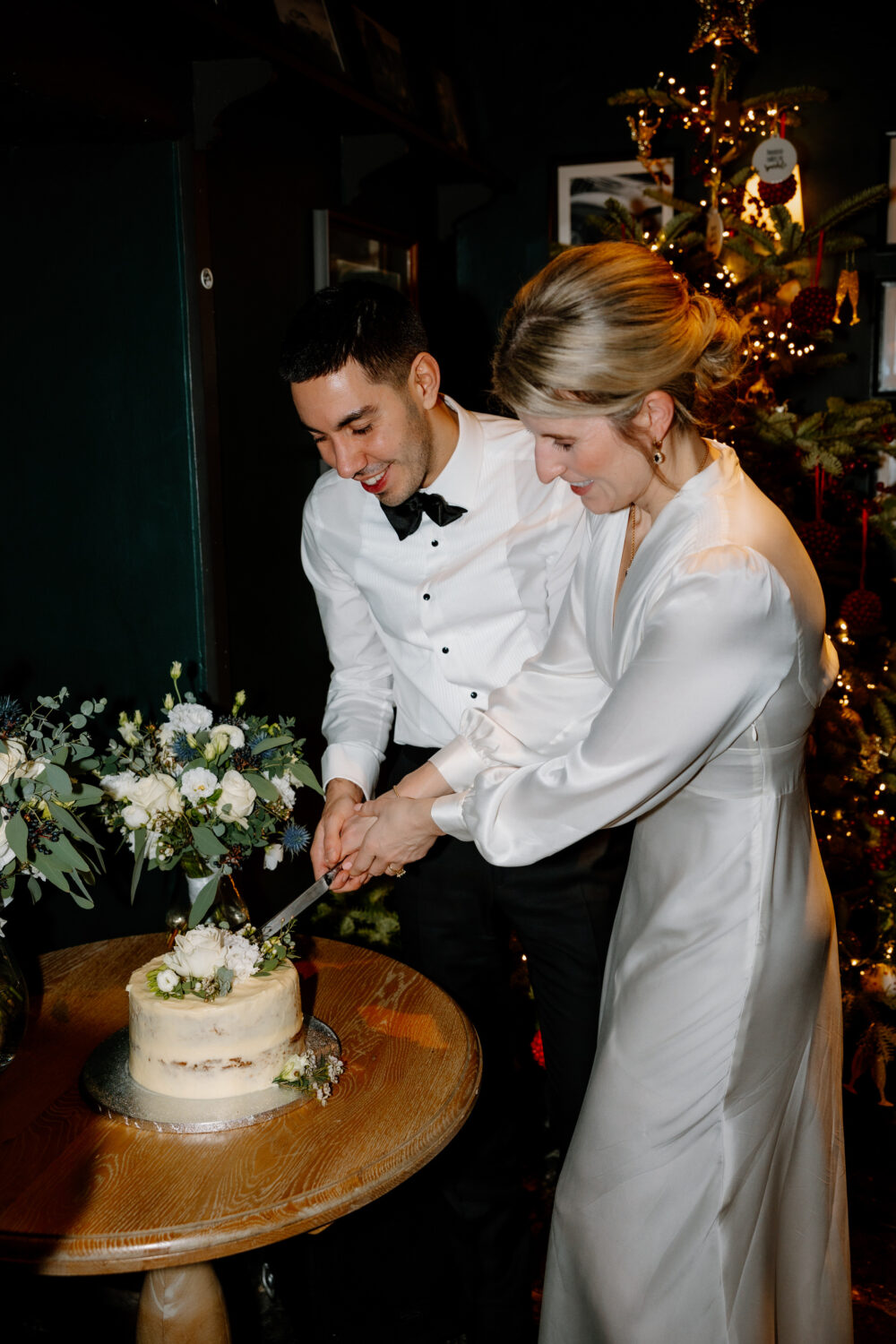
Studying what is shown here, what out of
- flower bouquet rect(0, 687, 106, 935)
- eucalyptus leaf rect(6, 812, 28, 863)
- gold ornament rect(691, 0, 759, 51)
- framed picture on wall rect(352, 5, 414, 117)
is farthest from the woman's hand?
gold ornament rect(691, 0, 759, 51)

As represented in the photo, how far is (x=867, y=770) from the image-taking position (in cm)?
297

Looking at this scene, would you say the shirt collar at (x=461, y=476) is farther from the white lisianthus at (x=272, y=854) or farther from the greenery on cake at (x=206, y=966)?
the greenery on cake at (x=206, y=966)

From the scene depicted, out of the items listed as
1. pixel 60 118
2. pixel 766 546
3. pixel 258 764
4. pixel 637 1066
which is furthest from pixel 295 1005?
pixel 60 118

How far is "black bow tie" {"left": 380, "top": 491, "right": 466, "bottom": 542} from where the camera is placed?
2.11m

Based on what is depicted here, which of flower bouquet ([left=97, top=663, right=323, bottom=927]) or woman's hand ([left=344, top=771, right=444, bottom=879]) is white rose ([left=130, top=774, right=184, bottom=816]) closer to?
flower bouquet ([left=97, top=663, right=323, bottom=927])

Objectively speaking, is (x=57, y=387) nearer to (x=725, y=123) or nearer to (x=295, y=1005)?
(x=295, y=1005)

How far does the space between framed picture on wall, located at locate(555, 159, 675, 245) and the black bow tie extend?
2115 millimetres

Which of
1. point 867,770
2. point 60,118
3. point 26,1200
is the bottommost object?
point 867,770

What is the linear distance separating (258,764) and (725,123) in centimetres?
233

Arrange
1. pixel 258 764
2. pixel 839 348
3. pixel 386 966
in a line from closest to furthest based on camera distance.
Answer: pixel 258 764 < pixel 386 966 < pixel 839 348

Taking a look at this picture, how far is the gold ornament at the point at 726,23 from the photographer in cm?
305

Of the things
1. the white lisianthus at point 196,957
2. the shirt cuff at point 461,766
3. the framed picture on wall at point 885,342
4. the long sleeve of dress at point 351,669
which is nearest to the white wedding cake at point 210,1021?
the white lisianthus at point 196,957

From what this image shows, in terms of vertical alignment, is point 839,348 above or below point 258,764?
above

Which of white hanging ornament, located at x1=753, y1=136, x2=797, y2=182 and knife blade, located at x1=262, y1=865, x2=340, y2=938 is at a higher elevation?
white hanging ornament, located at x1=753, y1=136, x2=797, y2=182
